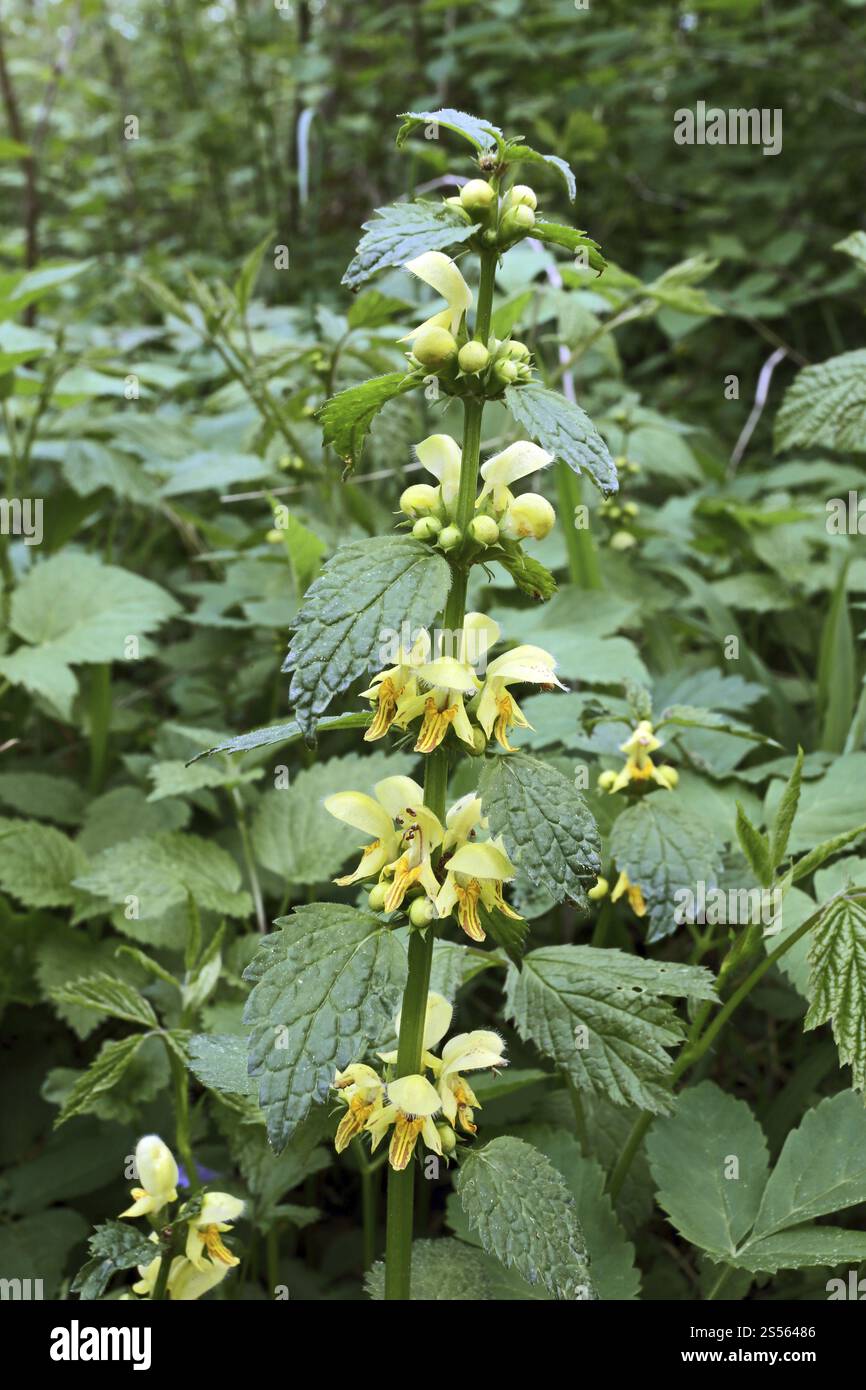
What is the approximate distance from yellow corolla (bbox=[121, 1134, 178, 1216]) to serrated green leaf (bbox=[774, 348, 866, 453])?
1.34m

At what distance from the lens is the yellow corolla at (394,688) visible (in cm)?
94

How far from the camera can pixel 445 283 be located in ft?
3.27

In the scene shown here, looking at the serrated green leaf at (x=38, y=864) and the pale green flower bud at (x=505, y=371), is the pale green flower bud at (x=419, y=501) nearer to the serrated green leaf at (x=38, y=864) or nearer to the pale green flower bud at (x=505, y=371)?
the pale green flower bud at (x=505, y=371)

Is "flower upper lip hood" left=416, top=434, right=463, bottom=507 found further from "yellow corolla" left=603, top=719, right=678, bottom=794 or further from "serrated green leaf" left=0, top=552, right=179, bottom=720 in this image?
"serrated green leaf" left=0, top=552, right=179, bottom=720

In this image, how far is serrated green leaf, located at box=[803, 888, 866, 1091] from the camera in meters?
1.04

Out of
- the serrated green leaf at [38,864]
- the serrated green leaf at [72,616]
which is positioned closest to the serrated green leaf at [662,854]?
the serrated green leaf at [38,864]

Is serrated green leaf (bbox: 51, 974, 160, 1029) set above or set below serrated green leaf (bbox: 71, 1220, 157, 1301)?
above

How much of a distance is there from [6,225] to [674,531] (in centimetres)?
546

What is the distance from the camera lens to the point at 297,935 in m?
0.96

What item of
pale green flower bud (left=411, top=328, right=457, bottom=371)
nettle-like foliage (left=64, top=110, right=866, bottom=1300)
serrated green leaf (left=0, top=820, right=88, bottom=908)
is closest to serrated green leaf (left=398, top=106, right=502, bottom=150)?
nettle-like foliage (left=64, top=110, right=866, bottom=1300)

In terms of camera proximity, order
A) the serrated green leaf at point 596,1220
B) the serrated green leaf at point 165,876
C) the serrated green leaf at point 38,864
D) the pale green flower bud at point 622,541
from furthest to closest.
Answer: the pale green flower bud at point 622,541, the serrated green leaf at point 38,864, the serrated green leaf at point 165,876, the serrated green leaf at point 596,1220

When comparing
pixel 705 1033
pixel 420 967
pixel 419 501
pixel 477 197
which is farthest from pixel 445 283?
pixel 705 1033

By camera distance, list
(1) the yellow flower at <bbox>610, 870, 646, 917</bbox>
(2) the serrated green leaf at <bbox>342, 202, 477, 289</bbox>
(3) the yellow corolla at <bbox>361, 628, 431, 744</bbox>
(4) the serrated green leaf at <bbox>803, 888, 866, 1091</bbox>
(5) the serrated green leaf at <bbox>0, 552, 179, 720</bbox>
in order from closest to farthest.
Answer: (2) the serrated green leaf at <bbox>342, 202, 477, 289</bbox>, (3) the yellow corolla at <bbox>361, 628, 431, 744</bbox>, (4) the serrated green leaf at <bbox>803, 888, 866, 1091</bbox>, (1) the yellow flower at <bbox>610, 870, 646, 917</bbox>, (5) the serrated green leaf at <bbox>0, 552, 179, 720</bbox>

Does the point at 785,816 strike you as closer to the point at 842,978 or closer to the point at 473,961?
the point at 842,978
